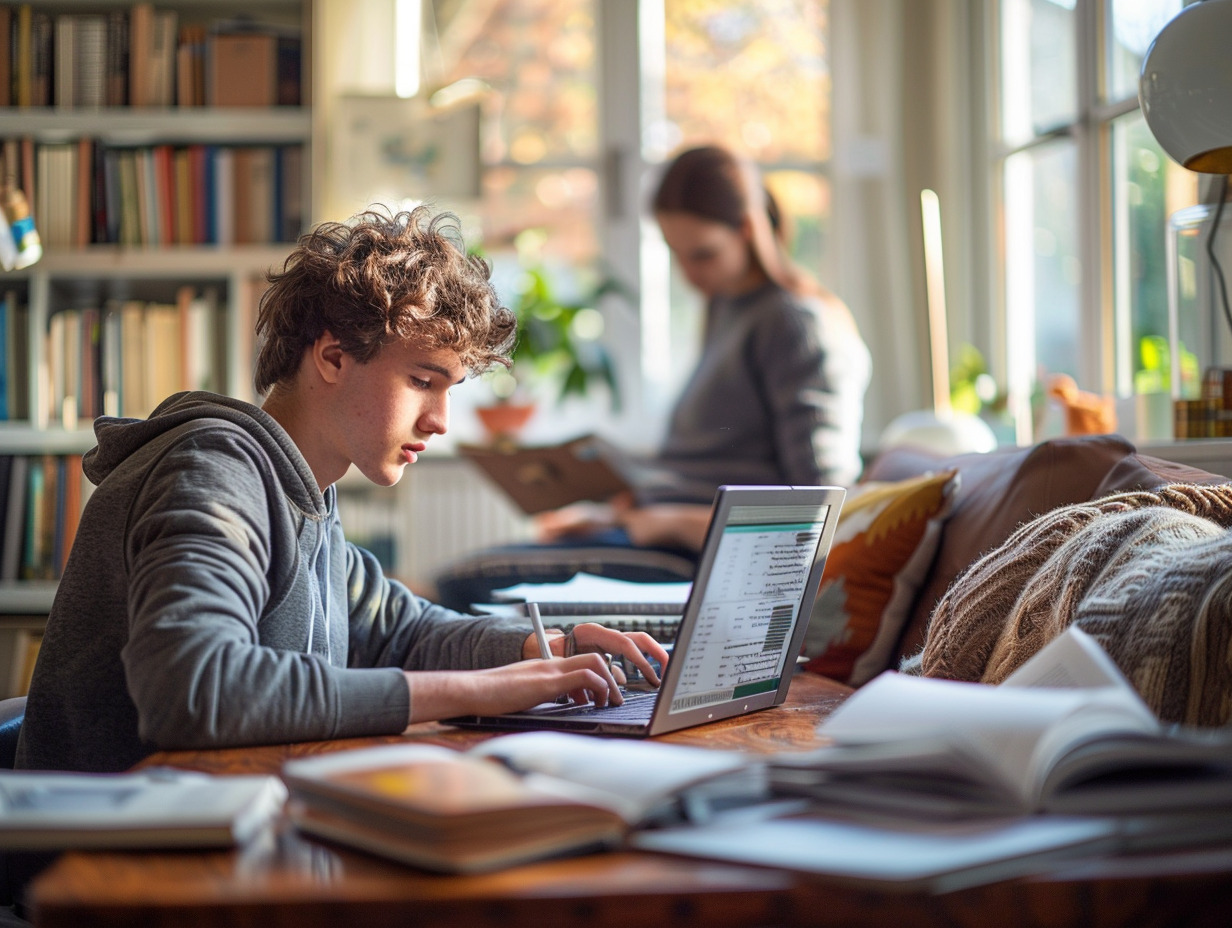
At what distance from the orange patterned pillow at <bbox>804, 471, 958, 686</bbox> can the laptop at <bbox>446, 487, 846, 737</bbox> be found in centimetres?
48

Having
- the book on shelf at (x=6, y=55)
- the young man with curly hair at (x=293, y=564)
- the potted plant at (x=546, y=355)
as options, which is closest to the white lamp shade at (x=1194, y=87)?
the young man with curly hair at (x=293, y=564)

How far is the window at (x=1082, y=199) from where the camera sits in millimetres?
2998

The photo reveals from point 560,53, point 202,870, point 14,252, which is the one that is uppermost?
point 560,53

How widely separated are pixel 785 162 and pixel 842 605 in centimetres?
294

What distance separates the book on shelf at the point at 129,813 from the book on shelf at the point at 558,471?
2182 mm

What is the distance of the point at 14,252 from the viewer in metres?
2.59

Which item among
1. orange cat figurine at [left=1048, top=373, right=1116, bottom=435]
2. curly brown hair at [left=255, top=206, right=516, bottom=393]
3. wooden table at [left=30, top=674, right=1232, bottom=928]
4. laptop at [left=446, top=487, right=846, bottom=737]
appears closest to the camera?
wooden table at [left=30, top=674, right=1232, bottom=928]

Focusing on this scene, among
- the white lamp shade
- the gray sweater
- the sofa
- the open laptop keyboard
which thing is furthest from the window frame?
the open laptop keyboard

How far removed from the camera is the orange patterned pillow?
1.65m

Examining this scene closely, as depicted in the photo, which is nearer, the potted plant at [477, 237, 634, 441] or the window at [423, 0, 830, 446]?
the potted plant at [477, 237, 634, 441]

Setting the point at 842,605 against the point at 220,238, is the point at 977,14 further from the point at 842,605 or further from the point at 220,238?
the point at 842,605

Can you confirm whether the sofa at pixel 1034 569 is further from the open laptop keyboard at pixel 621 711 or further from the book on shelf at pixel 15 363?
the book on shelf at pixel 15 363

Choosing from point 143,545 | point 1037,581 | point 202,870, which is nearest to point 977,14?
point 1037,581

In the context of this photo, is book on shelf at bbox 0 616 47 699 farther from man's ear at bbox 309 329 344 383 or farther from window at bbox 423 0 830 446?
man's ear at bbox 309 329 344 383
